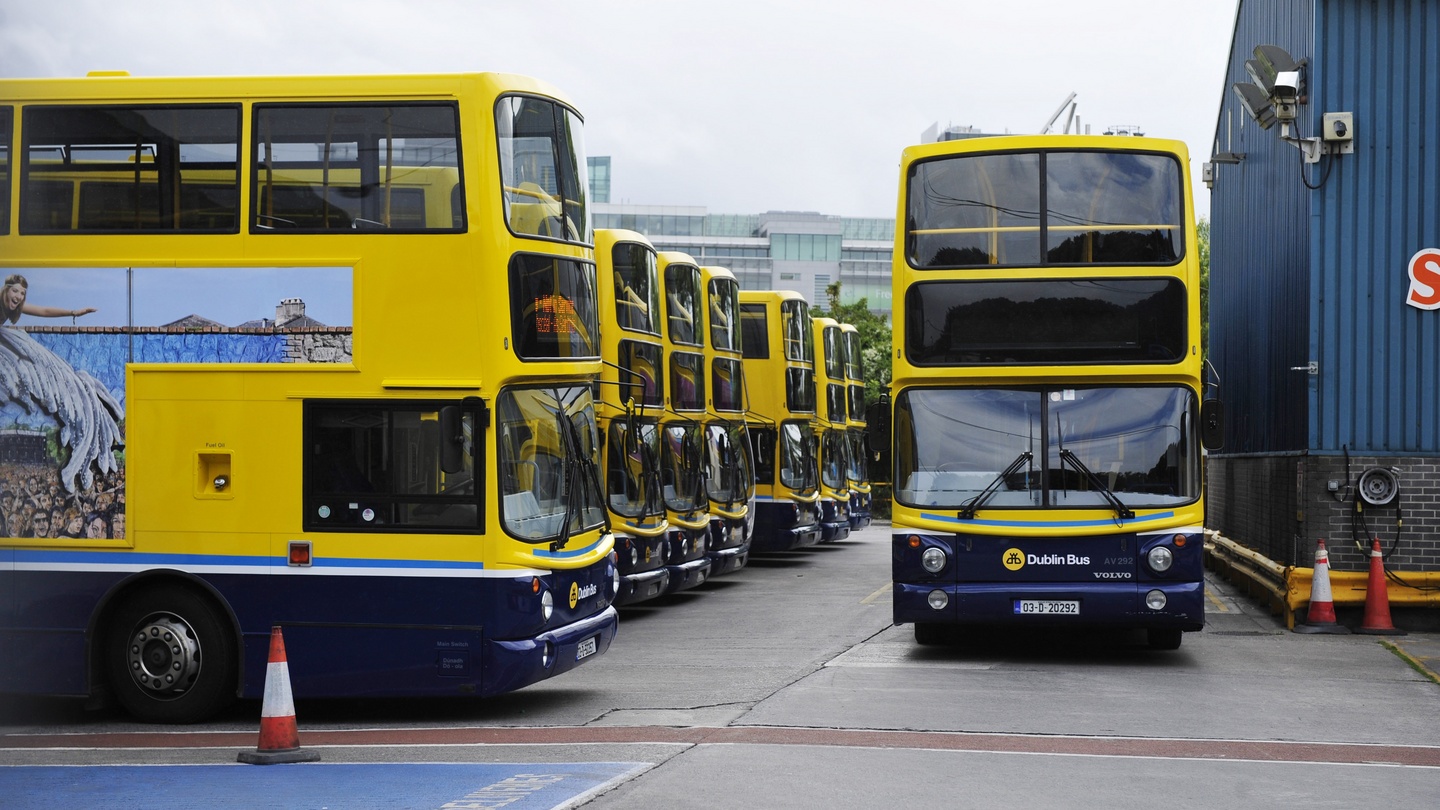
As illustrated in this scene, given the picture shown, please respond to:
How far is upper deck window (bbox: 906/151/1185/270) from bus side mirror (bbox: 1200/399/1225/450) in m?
1.27

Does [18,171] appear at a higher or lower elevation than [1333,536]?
higher

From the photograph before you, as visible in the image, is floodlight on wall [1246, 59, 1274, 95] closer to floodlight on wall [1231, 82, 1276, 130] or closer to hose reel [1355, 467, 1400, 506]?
floodlight on wall [1231, 82, 1276, 130]

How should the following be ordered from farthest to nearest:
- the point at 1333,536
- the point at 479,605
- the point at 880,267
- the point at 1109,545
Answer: the point at 880,267, the point at 1333,536, the point at 1109,545, the point at 479,605

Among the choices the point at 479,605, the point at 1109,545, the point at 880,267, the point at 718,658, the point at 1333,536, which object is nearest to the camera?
the point at 479,605

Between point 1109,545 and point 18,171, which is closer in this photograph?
point 18,171

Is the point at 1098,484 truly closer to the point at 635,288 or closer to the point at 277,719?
the point at 277,719

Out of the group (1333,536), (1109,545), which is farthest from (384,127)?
(1333,536)

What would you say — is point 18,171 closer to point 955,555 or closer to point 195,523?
point 195,523

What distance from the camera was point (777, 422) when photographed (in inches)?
1155

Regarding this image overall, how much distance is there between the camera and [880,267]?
328ft

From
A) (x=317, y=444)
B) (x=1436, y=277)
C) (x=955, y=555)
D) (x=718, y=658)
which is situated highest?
(x=1436, y=277)

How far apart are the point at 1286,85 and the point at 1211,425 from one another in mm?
5005

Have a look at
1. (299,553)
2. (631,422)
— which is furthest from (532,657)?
(631,422)

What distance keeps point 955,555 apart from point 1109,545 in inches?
50.7
